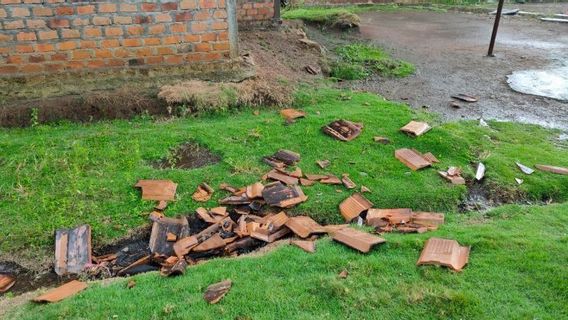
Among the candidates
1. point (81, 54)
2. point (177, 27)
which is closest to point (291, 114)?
point (177, 27)

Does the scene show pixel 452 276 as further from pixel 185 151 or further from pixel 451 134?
pixel 185 151

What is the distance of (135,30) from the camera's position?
532cm

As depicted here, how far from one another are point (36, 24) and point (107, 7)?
2.62 ft

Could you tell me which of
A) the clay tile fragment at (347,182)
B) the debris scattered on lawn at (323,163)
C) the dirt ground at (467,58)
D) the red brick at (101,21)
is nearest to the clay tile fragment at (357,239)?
the clay tile fragment at (347,182)

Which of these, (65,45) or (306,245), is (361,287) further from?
(65,45)

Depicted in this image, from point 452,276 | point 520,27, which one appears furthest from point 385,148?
point 520,27

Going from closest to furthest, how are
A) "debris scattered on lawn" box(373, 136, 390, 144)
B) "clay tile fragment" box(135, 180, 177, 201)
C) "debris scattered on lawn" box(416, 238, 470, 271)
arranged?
"debris scattered on lawn" box(416, 238, 470, 271), "clay tile fragment" box(135, 180, 177, 201), "debris scattered on lawn" box(373, 136, 390, 144)

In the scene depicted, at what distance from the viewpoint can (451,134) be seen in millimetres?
5047

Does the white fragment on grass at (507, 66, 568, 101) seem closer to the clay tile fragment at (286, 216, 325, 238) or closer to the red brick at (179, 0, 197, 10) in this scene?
the clay tile fragment at (286, 216, 325, 238)

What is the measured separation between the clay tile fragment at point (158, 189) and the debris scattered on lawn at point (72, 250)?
0.58 meters

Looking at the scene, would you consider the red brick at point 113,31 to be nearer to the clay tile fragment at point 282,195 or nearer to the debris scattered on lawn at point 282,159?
the debris scattered on lawn at point 282,159

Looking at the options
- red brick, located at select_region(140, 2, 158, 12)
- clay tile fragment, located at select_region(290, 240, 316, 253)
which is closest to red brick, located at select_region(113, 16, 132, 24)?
red brick, located at select_region(140, 2, 158, 12)

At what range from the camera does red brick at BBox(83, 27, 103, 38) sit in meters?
5.18

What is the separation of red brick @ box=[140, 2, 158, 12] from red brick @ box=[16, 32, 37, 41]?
1.25 m
